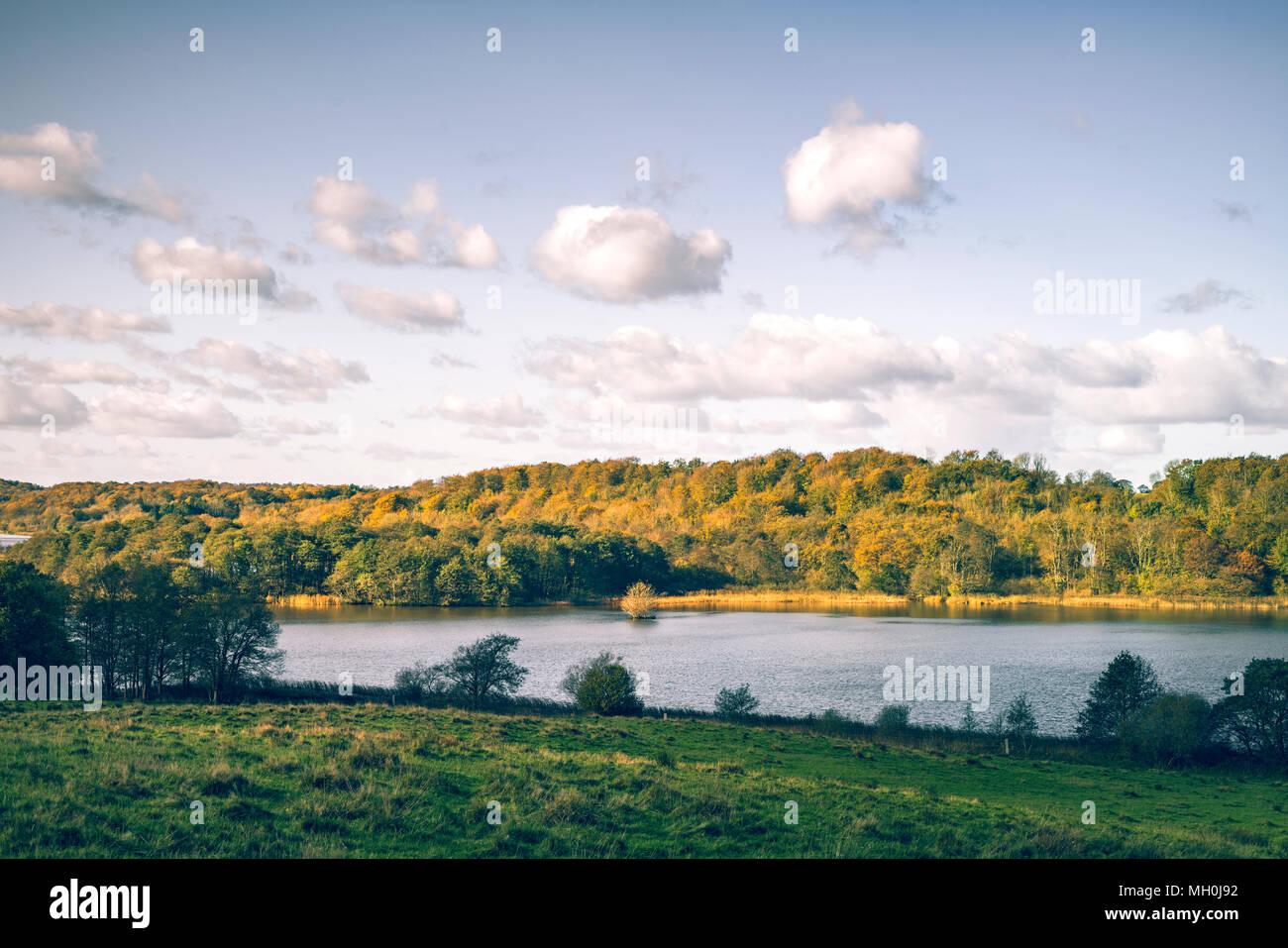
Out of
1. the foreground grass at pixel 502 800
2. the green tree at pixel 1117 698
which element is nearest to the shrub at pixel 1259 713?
the green tree at pixel 1117 698

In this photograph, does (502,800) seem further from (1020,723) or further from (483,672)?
(483,672)

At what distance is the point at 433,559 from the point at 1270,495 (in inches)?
4506

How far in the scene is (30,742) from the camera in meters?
16.4

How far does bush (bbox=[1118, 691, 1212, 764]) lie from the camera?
102 feet

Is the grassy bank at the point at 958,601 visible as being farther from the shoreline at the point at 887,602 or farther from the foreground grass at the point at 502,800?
the foreground grass at the point at 502,800

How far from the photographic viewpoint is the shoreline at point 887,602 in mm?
94875

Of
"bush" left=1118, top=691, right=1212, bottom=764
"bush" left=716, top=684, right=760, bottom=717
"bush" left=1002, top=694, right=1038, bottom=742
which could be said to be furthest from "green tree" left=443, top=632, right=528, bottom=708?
"bush" left=1118, top=691, right=1212, bottom=764

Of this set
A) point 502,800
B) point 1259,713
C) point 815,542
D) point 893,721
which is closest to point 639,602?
point 815,542

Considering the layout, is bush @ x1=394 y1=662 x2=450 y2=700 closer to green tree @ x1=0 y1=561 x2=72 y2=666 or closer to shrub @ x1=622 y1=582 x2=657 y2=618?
green tree @ x1=0 y1=561 x2=72 y2=666

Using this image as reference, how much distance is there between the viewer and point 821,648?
66375mm

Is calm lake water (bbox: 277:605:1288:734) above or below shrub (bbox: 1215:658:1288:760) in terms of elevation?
below

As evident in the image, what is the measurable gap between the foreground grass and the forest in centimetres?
7248
